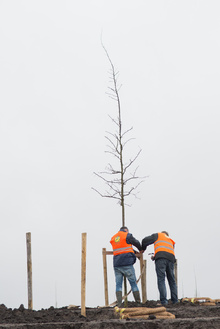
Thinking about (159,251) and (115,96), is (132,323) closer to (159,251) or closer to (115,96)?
(159,251)

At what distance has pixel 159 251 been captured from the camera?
14.2m

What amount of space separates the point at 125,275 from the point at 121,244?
2.79 feet

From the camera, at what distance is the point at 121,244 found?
13961 millimetres

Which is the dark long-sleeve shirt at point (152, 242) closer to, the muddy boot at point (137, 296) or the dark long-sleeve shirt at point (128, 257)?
the dark long-sleeve shirt at point (128, 257)

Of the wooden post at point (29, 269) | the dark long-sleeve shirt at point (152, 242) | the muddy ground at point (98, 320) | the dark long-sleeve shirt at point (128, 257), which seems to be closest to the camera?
the muddy ground at point (98, 320)

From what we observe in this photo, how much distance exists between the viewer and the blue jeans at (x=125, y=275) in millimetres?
13969

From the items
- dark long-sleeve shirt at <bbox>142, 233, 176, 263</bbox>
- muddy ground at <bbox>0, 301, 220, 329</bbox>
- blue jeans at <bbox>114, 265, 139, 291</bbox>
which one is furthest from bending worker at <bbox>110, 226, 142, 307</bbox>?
muddy ground at <bbox>0, 301, 220, 329</bbox>

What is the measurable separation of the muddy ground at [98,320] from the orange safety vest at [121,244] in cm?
181

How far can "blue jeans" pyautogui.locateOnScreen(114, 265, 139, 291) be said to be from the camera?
14.0 metres

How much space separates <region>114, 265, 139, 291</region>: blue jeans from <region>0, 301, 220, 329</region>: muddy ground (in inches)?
34.9

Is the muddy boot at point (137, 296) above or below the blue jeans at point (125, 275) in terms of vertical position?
below

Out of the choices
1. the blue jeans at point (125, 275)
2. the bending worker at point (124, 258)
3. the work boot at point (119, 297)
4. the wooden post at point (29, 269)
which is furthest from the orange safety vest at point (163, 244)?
the wooden post at point (29, 269)

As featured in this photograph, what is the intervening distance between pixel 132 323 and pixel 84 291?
4.52 feet

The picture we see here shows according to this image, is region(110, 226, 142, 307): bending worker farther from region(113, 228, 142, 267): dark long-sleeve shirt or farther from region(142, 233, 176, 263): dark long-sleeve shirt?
region(142, 233, 176, 263): dark long-sleeve shirt
